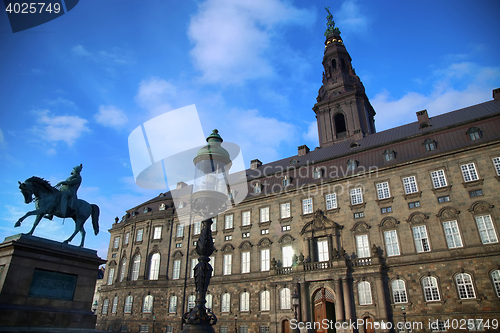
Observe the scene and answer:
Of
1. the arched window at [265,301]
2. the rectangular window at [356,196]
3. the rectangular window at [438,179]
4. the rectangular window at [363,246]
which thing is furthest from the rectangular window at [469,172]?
the arched window at [265,301]

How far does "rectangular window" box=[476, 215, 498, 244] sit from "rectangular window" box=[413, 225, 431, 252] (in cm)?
403

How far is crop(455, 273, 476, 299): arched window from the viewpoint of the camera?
25.4 metres

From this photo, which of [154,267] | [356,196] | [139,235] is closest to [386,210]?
[356,196]

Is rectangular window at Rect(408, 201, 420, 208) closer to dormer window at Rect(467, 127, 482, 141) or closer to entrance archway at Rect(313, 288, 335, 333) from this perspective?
dormer window at Rect(467, 127, 482, 141)

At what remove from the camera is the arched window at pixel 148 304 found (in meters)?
41.7

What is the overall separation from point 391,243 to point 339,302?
7304mm

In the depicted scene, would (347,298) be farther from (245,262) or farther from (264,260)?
(245,262)

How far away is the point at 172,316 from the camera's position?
1578 inches

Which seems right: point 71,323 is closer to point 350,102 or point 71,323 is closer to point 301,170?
point 301,170

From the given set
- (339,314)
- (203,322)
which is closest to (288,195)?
(339,314)

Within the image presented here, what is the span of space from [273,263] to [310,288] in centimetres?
486

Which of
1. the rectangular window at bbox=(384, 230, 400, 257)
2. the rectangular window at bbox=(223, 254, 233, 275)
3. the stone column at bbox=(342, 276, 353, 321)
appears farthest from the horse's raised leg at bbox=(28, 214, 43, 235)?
the rectangular window at bbox=(384, 230, 400, 257)

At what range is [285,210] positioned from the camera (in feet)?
123

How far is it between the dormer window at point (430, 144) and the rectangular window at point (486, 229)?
7868 mm
